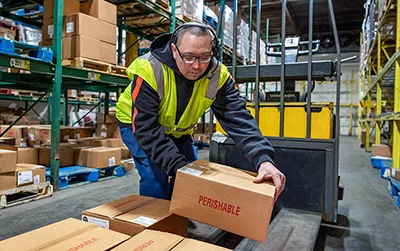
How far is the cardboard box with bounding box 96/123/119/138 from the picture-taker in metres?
5.95

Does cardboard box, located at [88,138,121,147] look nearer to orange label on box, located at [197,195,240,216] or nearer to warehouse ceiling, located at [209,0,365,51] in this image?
orange label on box, located at [197,195,240,216]

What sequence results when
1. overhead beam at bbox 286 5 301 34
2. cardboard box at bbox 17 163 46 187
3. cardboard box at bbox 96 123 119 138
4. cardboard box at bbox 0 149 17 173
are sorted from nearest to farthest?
1. cardboard box at bbox 0 149 17 173
2. cardboard box at bbox 17 163 46 187
3. cardboard box at bbox 96 123 119 138
4. overhead beam at bbox 286 5 301 34

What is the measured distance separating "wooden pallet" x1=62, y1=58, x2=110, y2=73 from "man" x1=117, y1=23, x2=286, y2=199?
232 cm

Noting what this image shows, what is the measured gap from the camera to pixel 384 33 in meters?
7.78

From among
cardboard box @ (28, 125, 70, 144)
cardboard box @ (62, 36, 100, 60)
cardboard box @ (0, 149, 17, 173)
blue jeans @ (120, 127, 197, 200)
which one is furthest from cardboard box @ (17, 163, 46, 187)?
blue jeans @ (120, 127, 197, 200)

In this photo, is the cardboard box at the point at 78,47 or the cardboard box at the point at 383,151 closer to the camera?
the cardboard box at the point at 78,47

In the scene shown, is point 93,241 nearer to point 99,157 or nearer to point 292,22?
point 99,157

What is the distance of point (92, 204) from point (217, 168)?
225 centimetres

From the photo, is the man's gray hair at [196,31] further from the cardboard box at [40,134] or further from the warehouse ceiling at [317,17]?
the warehouse ceiling at [317,17]

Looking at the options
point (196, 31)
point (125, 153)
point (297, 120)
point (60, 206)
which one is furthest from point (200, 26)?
point (125, 153)

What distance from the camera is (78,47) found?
4203mm

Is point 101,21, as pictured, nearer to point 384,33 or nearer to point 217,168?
point 217,168

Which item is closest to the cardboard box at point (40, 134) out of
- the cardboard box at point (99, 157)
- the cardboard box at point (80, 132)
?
the cardboard box at point (99, 157)

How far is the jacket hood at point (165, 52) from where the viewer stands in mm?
1843
